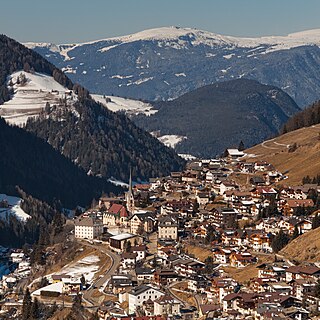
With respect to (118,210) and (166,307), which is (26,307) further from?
(118,210)

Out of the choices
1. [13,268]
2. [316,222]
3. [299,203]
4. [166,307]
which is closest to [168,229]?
[299,203]

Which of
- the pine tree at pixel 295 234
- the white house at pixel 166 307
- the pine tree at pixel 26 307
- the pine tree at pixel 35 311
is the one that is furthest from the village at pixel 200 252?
the pine tree at pixel 35 311

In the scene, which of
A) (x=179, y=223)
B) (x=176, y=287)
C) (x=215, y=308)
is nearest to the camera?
(x=215, y=308)

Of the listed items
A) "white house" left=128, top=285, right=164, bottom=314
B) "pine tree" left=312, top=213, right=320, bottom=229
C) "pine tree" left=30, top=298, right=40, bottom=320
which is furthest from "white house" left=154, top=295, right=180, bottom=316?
"pine tree" left=312, top=213, right=320, bottom=229

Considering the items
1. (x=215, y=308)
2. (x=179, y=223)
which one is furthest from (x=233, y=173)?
(x=215, y=308)

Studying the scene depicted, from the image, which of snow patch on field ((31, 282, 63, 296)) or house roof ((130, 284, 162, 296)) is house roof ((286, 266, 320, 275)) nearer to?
house roof ((130, 284, 162, 296))

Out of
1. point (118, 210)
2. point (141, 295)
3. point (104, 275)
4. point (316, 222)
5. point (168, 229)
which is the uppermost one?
point (316, 222)

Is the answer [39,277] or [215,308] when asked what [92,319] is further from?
[39,277]
